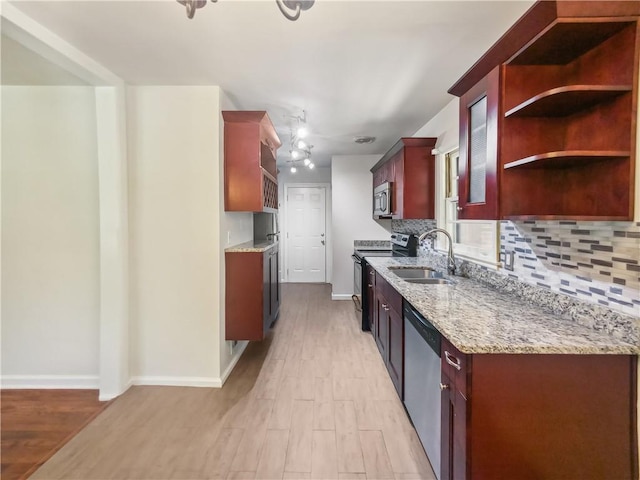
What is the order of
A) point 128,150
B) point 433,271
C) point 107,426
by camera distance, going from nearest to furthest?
point 107,426
point 128,150
point 433,271

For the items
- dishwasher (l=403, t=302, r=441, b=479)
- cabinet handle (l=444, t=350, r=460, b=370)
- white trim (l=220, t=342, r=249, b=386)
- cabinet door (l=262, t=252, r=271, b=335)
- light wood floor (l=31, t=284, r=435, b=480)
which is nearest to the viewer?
cabinet handle (l=444, t=350, r=460, b=370)

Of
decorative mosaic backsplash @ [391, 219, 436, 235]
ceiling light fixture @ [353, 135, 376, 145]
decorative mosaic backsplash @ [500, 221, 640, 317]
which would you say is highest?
ceiling light fixture @ [353, 135, 376, 145]

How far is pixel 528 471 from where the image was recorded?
1.19 meters

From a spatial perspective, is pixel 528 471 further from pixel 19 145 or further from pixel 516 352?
pixel 19 145

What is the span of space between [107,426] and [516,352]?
8.52 feet

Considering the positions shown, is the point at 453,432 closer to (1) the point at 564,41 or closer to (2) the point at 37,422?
(1) the point at 564,41

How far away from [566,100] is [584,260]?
2.39ft

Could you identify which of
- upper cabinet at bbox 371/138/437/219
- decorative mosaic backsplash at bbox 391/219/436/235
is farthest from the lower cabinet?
decorative mosaic backsplash at bbox 391/219/436/235

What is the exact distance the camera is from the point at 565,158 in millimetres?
1271

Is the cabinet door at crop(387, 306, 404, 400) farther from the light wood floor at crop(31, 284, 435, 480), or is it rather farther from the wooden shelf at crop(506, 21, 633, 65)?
the wooden shelf at crop(506, 21, 633, 65)

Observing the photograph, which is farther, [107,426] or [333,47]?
[107,426]

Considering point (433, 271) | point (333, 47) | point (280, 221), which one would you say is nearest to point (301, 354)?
point (433, 271)

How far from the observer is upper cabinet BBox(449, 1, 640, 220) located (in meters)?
1.19

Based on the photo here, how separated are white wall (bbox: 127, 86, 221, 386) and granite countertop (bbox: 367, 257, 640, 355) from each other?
174cm
